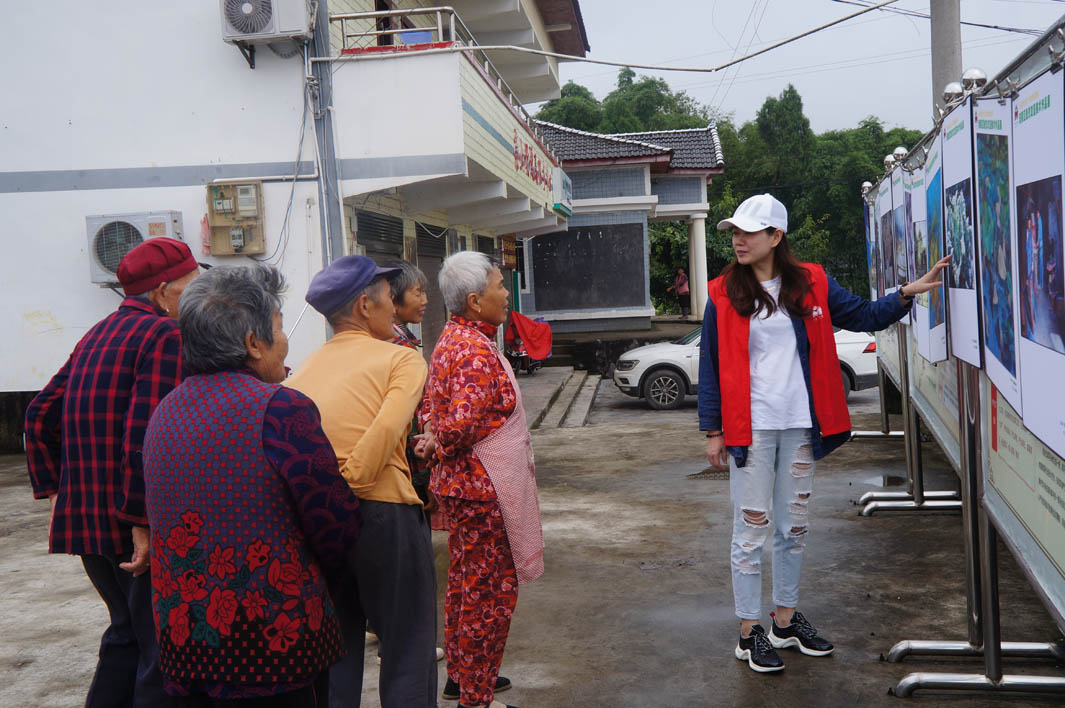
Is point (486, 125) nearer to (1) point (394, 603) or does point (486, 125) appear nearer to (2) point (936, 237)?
(2) point (936, 237)

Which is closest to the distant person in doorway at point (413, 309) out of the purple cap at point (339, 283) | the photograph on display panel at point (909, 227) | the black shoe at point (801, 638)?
the purple cap at point (339, 283)

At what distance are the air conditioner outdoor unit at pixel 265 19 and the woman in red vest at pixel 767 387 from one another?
612cm

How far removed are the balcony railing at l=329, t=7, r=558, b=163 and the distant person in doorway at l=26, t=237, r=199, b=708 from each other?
16.1 ft

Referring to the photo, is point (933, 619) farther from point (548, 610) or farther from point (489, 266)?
point (489, 266)

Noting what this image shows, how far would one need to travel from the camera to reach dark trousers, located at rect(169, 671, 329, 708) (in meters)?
2.25

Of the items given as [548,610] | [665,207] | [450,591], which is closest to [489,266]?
[450,591]

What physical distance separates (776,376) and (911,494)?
3.31 m

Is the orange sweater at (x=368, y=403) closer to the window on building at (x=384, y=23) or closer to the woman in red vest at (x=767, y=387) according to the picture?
the woman in red vest at (x=767, y=387)

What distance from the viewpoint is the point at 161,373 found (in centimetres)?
297

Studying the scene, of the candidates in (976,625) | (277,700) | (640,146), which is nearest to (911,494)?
(976,625)

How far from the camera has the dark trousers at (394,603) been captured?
285cm

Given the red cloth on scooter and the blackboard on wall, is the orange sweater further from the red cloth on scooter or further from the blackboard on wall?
the blackboard on wall

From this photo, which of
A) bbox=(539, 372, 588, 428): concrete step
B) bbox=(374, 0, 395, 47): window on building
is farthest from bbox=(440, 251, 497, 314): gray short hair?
bbox=(374, 0, 395, 47): window on building

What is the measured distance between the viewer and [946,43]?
349 inches
